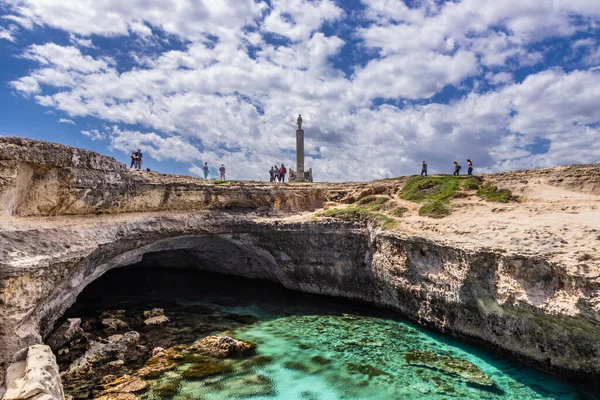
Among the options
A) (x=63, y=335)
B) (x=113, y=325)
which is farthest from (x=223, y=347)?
(x=63, y=335)

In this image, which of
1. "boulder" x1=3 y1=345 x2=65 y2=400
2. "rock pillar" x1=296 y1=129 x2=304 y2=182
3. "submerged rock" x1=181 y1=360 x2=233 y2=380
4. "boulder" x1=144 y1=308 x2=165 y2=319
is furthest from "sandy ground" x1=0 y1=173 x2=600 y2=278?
"rock pillar" x1=296 y1=129 x2=304 y2=182

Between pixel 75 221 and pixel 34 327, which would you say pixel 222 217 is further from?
pixel 34 327

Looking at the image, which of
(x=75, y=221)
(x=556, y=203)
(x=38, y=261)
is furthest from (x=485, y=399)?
(x=75, y=221)

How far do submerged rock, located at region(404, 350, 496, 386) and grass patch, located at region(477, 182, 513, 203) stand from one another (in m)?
9.57

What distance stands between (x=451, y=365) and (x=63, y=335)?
559 inches

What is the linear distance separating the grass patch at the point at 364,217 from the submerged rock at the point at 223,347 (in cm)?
895

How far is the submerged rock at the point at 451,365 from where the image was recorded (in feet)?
38.0

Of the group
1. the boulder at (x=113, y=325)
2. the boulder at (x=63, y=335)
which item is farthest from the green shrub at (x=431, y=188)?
the boulder at (x=63, y=335)

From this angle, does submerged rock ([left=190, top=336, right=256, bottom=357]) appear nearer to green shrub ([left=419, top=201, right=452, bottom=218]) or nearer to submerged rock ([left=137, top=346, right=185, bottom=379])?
submerged rock ([left=137, top=346, right=185, bottom=379])

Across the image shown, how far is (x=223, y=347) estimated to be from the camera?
13617 mm

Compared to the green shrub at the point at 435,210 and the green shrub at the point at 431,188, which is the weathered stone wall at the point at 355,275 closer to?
the green shrub at the point at 435,210

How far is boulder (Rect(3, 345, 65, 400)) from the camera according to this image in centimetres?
740

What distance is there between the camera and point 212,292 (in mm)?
22859

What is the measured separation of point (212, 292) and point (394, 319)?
454 inches
